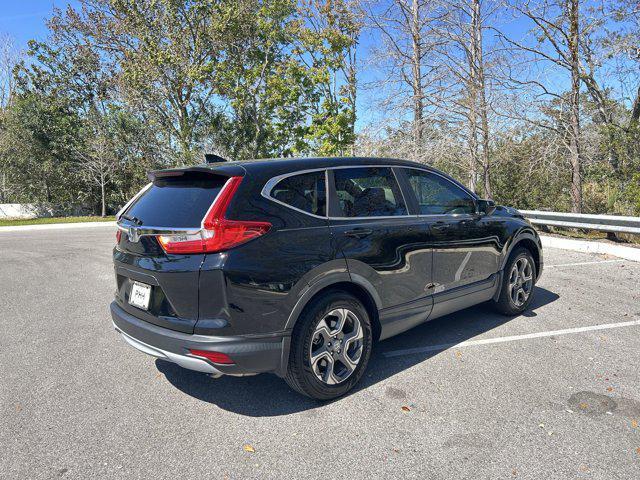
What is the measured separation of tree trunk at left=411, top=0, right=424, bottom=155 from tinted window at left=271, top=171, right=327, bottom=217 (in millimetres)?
12750

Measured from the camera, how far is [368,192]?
11.8 feet

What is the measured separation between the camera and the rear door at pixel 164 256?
9.10 ft

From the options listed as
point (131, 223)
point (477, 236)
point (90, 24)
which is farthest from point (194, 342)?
point (90, 24)

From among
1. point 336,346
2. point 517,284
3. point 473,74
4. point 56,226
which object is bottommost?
point 336,346

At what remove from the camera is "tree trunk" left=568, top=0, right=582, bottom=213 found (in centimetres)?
1188

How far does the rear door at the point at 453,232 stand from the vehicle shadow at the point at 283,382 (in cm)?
60

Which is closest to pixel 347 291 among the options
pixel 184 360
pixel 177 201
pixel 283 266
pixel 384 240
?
pixel 384 240

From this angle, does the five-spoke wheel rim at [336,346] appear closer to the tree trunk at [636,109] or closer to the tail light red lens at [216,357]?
the tail light red lens at [216,357]

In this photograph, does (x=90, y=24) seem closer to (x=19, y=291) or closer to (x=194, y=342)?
(x=19, y=291)

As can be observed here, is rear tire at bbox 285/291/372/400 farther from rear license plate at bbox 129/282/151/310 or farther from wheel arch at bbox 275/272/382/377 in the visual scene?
rear license plate at bbox 129/282/151/310

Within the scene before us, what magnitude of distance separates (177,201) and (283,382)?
5.51 ft

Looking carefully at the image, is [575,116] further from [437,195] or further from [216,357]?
[216,357]

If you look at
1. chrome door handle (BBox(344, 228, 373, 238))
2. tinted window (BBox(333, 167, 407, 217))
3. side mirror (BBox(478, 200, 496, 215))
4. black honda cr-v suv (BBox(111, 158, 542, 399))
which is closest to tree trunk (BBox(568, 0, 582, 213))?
side mirror (BBox(478, 200, 496, 215))

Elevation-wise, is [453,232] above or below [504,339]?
above
